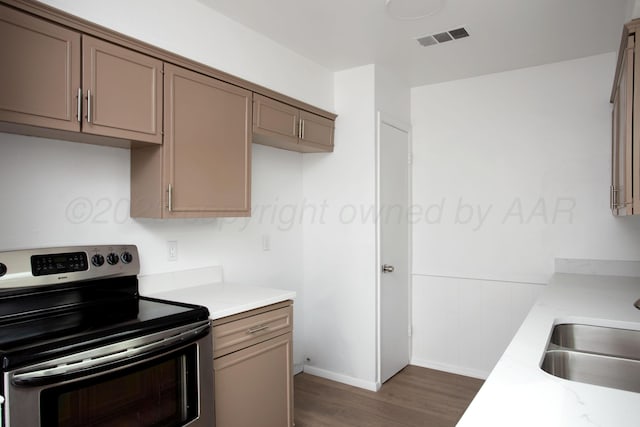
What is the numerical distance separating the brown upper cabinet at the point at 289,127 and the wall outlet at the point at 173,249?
827mm

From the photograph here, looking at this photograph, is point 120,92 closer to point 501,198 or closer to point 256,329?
point 256,329

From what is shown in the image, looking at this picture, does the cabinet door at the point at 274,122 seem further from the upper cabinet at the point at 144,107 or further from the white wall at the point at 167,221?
the white wall at the point at 167,221

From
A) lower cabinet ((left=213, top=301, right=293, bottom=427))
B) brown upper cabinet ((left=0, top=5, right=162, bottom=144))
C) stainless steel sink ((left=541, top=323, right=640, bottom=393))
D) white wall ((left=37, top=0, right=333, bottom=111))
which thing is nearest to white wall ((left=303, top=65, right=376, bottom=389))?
white wall ((left=37, top=0, right=333, bottom=111))

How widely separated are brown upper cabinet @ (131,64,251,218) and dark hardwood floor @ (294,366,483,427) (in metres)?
1.51

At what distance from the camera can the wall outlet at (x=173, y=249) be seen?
2.48 metres

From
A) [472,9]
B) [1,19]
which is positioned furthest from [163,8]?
[472,9]

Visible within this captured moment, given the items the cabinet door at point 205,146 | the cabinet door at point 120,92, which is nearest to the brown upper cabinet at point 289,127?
the cabinet door at point 205,146

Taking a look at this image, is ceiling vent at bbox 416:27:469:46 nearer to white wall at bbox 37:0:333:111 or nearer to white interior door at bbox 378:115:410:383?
Result: white interior door at bbox 378:115:410:383

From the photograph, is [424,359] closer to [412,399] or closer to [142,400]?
[412,399]

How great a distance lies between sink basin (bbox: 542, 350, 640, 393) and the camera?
1.51 metres

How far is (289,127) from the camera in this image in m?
2.92

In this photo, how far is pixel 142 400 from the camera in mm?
1660

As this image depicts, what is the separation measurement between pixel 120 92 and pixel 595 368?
222 centimetres

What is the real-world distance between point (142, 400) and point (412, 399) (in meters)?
2.14
